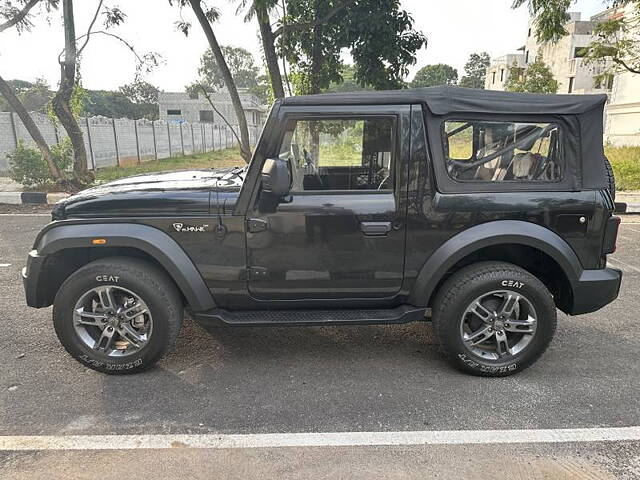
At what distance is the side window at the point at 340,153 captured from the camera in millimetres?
2971

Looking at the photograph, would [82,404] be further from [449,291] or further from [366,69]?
[366,69]

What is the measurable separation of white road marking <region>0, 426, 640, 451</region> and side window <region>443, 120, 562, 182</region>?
1.58m

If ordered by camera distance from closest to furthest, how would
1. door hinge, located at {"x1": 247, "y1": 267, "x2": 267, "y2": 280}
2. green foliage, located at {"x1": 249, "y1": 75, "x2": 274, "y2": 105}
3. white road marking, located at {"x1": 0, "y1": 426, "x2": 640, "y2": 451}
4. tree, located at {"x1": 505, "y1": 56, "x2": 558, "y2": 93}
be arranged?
white road marking, located at {"x1": 0, "y1": 426, "x2": 640, "y2": 451}, door hinge, located at {"x1": 247, "y1": 267, "x2": 267, "y2": 280}, green foliage, located at {"x1": 249, "y1": 75, "x2": 274, "y2": 105}, tree, located at {"x1": 505, "y1": 56, "x2": 558, "y2": 93}

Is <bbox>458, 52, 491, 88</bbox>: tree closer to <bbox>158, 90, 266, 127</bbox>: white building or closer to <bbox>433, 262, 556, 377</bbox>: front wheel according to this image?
<bbox>158, 90, 266, 127</bbox>: white building

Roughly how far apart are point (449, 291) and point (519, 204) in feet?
2.42

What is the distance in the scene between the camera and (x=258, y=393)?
9.58 ft

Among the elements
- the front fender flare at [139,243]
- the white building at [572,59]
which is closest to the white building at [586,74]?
the white building at [572,59]

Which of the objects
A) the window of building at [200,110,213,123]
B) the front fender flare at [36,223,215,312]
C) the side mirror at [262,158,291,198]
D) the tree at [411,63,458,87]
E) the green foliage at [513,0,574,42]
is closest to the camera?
the side mirror at [262,158,291,198]

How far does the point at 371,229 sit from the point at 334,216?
261 millimetres

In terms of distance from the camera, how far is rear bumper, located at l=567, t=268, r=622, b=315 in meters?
3.04

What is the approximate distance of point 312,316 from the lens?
3.09 m

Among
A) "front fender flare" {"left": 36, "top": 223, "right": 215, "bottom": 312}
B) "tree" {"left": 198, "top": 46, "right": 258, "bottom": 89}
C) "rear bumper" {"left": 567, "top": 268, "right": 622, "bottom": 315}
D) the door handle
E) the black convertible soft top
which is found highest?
"tree" {"left": 198, "top": 46, "right": 258, "bottom": 89}

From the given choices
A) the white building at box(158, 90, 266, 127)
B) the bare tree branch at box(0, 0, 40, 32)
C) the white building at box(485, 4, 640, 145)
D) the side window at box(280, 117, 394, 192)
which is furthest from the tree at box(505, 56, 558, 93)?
the side window at box(280, 117, 394, 192)

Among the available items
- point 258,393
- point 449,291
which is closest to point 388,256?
point 449,291
